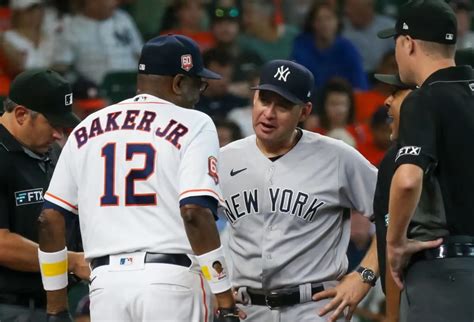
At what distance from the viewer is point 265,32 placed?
439 inches

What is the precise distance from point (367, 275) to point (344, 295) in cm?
17

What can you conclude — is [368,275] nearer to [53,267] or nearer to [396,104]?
[396,104]

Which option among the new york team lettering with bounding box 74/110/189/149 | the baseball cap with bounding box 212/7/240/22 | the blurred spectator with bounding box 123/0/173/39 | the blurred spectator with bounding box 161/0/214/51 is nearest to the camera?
the new york team lettering with bounding box 74/110/189/149

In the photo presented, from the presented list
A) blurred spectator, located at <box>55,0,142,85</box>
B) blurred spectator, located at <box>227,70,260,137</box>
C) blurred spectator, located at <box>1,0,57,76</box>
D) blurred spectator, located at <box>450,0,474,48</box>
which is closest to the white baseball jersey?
blurred spectator, located at <box>227,70,260,137</box>

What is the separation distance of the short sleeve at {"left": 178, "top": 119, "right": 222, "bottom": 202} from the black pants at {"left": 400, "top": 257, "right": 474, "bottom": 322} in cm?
101

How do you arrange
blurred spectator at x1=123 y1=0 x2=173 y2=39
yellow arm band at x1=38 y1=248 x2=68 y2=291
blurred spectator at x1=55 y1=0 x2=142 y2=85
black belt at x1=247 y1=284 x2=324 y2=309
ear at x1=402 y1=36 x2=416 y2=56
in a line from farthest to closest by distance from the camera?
1. blurred spectator at x1=123 y1=0 x2=173 y2=39
2. blurred spectator at x1=55 y1=0 x2=142 y2=85
3. black belt at x1=247 y1=284 x2=324 y2=309
4. yellow arm band at x1=38 y1=248 x2=68 y2=291
5. ear at x1=402 y1=36 x2=416 y2=56

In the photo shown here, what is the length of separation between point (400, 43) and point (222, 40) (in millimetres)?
5569

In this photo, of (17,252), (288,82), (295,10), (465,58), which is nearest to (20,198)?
(17,252)

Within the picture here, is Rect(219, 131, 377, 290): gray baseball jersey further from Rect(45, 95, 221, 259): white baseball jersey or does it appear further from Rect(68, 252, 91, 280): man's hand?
Rect(68, 252, 91, 280): man's hand

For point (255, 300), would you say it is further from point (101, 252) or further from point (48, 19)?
point (48, 19)

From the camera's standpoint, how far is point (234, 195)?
5504 millimetres

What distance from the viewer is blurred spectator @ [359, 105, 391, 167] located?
9.62 meters

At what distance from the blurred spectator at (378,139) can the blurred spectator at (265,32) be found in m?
1.64

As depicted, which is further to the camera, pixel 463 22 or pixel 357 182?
pixel 463 22
